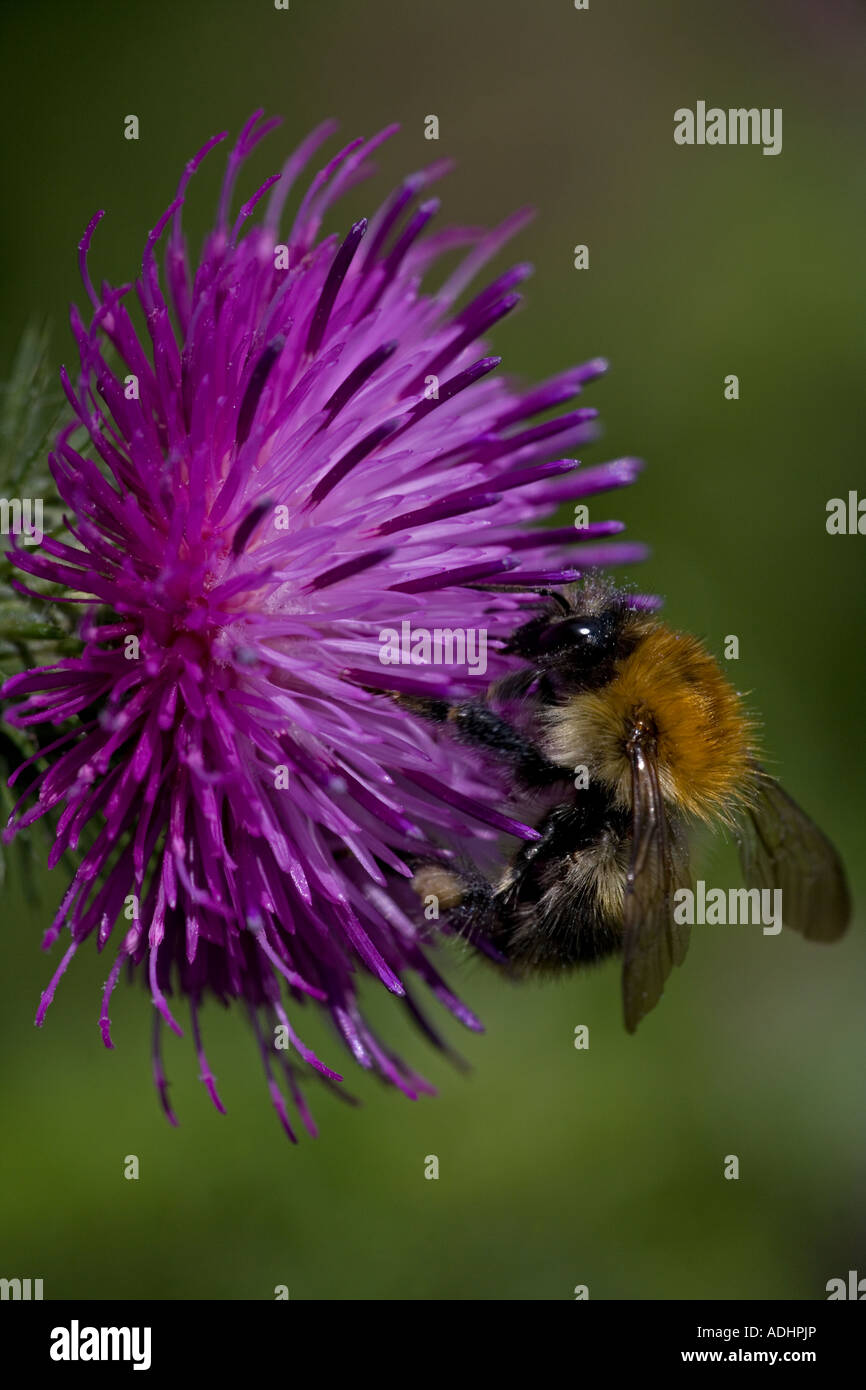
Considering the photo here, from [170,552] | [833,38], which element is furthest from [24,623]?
[833,38]

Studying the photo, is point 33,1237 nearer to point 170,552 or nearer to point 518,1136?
point 518,1136

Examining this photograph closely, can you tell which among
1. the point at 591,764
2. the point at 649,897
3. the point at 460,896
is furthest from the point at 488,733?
the point at 649,897

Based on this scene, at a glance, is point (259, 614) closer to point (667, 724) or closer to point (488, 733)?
point (488, 733)

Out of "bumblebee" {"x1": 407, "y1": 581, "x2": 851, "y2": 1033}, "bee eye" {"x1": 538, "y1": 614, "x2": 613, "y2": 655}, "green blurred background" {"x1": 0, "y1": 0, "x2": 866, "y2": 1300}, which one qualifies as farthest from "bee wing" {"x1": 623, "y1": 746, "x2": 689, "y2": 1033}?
"green blurred background" {"x1": 0, "y1": 0, "x2": 866, "y2": 1300}

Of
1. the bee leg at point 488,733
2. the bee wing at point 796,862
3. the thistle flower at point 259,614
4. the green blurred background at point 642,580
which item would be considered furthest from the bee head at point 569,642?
the green blurred background at point 642,580

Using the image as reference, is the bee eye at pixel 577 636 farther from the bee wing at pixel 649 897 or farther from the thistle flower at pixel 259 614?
the bee wing at pixel 649 897

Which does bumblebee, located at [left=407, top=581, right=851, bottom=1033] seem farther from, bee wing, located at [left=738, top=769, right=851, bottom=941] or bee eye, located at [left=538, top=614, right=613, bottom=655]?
bee wing, located at [left=738, top=769, right=851, bottom=941]
